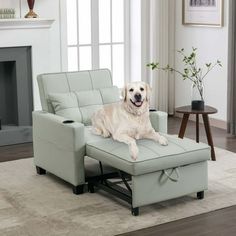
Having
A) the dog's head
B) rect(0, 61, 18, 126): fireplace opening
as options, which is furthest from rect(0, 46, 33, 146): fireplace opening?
the dog's head

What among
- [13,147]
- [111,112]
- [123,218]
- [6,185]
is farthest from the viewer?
[13,147]

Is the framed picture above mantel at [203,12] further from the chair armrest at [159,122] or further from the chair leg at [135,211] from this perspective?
the chair leg at [135,211]

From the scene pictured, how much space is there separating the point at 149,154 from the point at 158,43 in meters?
3.51

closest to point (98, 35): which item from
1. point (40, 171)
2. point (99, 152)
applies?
point (40, 171)

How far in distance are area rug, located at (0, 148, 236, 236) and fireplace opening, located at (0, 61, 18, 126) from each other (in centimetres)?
156

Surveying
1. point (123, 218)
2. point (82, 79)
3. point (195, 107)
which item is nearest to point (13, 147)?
point (82, 79)

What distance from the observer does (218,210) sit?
400 centimetres

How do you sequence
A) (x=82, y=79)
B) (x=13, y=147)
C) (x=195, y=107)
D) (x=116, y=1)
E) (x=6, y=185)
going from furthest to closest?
(x=116, y=1), (x=13, y=147), (x=195, y=107), (x=82, y=79), (x=6, y=185)

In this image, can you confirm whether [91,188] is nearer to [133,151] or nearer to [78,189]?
[78,189]

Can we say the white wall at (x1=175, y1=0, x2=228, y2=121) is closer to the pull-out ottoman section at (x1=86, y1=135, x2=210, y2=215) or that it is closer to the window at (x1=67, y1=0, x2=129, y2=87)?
the window at (x1=67, y1=0, x2=129, y2=87)

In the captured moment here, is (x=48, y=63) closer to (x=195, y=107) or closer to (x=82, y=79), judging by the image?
(x=82, y=79)

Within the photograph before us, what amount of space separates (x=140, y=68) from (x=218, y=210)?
3551 mm

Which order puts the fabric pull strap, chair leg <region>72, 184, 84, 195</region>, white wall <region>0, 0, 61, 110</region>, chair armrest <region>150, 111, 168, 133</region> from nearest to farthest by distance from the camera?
1. the fabric pull strap
2. chair leg <region>72, 184, 84, 195</region>
3. chair armrest <region>150, 111, 168, 133</region>
4. white wall <region>0, 0, 61, 110</region>

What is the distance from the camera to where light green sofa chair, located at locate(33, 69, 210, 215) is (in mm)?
3877
